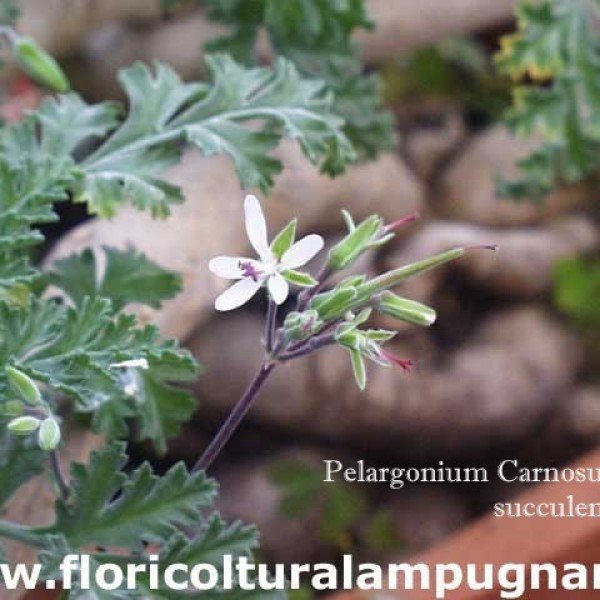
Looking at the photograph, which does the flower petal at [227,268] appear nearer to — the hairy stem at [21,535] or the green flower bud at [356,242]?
the green flower bud at [356,242]

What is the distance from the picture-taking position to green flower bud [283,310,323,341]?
712mm

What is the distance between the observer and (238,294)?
72 centimetres

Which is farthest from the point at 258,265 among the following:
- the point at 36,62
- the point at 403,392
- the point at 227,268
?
the point at 403,392

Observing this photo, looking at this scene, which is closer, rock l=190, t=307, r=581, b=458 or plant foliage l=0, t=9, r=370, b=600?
plant foliage l=0, t=9, r=370, b=600

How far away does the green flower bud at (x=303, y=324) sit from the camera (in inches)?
28.0

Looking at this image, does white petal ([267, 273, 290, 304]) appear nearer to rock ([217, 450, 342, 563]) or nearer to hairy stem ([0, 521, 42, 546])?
hairy stem ([0, 521, 42, 546])

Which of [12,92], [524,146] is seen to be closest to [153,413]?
[12,92]

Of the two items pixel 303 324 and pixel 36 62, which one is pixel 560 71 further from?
pixel 303 324

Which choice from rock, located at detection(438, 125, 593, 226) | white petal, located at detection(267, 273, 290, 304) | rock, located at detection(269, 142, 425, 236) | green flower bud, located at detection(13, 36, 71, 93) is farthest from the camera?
rock, located at detection(438, 125, 593, 226)

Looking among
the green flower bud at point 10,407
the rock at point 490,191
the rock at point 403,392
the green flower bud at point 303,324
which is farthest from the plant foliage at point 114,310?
the rock at point 490,191

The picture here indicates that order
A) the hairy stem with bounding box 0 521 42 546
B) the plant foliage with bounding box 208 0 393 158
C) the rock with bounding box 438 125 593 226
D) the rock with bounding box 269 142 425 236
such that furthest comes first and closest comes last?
the rock with bounding box 438 125 593 226
the rock with bounding box 269 142 425 236
the plant foliage with bounding box 208 0 393 158
the hairy stem with bounding box 0 521 42 546

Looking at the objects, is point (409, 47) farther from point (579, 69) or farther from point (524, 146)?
point (579, 69)

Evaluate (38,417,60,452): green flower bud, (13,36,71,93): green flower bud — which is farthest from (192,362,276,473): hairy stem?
(13,36,71,93): green flower bud

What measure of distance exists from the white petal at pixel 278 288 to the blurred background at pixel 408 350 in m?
0.65
